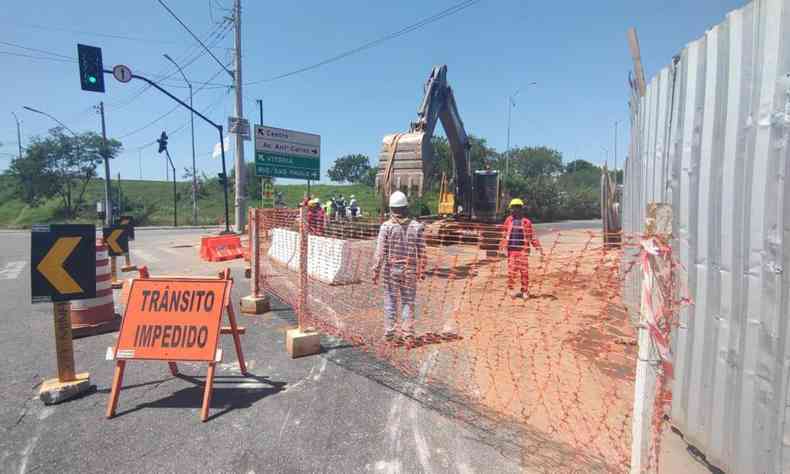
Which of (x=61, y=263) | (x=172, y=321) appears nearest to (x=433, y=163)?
(x=172, y=321)

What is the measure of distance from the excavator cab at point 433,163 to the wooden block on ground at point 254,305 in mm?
3897

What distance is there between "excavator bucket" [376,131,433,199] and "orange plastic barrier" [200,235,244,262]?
6.33 metres

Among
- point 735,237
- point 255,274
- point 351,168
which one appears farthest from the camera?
point 351,168

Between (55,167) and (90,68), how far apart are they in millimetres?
43944

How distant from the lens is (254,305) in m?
7.09

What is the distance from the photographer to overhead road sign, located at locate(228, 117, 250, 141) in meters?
18.7

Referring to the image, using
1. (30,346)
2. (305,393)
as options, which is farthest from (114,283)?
(305,393)

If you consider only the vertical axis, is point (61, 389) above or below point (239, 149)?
below

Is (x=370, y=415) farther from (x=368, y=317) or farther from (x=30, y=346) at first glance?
(x=30, y=346)

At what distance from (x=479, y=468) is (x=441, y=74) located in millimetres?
10368

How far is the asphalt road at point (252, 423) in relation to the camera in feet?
10.1

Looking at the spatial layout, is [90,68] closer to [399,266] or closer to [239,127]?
[239,127]

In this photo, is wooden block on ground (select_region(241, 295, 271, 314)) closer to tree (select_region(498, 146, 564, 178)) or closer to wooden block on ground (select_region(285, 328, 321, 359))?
wooden block on ground (select_region(285, 328, 321, 359))

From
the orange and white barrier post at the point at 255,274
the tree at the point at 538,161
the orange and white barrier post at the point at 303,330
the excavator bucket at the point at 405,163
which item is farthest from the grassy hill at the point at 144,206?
the tree at the point at 538,161
